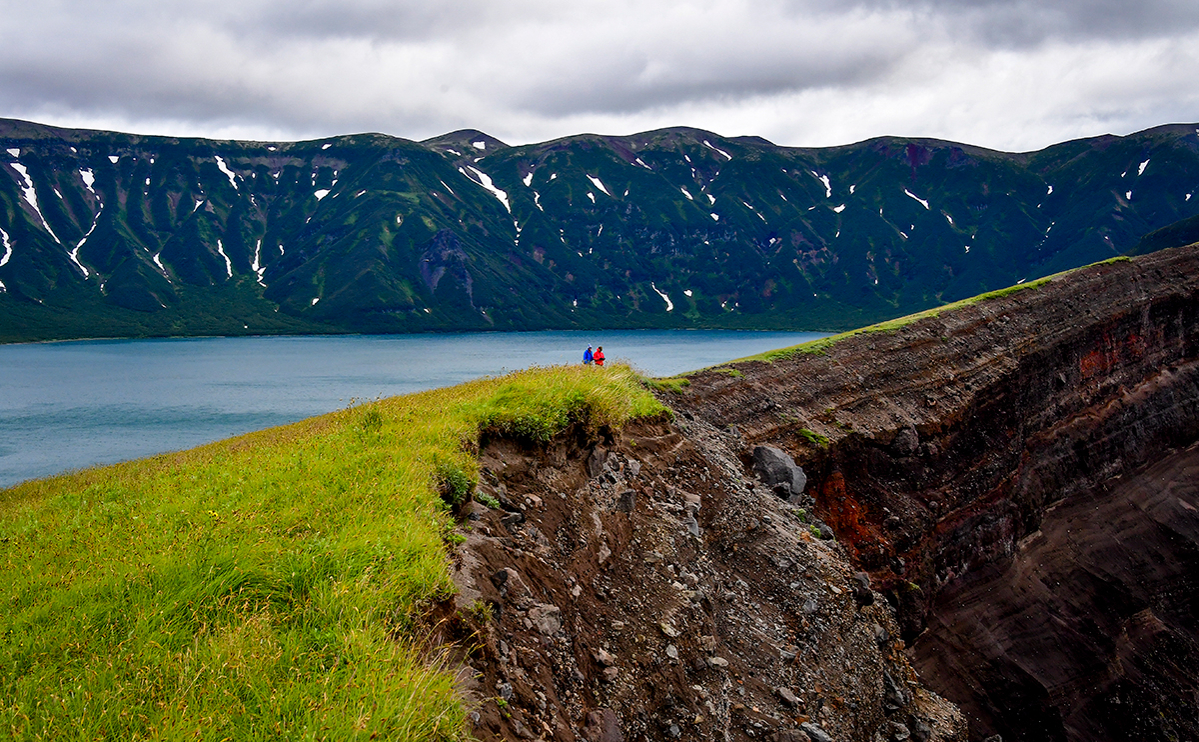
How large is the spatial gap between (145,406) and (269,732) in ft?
327

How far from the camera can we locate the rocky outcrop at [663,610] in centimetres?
905

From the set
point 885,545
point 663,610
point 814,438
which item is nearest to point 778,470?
point 814,438

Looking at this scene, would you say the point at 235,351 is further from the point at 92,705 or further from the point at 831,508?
the point at 92,705

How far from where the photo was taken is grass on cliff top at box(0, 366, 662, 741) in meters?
5.09

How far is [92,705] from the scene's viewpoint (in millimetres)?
5082

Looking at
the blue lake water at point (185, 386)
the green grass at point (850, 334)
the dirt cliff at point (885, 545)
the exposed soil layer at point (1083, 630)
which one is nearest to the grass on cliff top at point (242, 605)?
the dirt cliff at point (885, 545)

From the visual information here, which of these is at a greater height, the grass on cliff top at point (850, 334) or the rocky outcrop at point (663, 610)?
the grass on cliff top at point (850, 334)

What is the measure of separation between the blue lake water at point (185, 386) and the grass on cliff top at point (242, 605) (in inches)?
696

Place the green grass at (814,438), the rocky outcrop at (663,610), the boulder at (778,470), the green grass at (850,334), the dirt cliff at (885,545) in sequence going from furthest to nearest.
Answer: the green grass at (850,334) → the green grass at (814,438) → the boulder at (778,470) → the dirt cliff at (885,545) → the rocky outcrop at (663,610)

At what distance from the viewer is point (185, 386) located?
105688 mm

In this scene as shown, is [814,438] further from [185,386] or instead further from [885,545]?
[185,386]

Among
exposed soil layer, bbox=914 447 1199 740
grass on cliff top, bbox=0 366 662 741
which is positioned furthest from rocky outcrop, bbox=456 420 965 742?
exposed soil layer, bbox=914 447 1199 740

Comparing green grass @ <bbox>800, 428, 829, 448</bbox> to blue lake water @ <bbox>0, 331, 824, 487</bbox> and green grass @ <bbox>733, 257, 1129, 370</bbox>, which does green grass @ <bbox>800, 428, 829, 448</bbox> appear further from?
blue lake water @ <bbox>0, 331, 824, 487</bbox>

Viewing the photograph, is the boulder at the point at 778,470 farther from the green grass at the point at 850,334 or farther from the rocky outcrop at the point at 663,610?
the green grass at the point at 850,334
